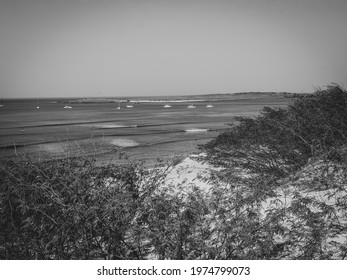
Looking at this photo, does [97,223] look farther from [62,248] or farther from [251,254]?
[251,254]

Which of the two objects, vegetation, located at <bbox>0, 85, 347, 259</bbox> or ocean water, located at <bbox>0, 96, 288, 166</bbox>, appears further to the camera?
ocean water, located at <bbox>0, 96, 288, 166</bbox>

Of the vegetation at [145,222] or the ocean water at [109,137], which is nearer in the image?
the vegetation at [145,222]

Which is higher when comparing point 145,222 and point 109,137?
point 145,222

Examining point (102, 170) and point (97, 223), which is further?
point (102, 170)

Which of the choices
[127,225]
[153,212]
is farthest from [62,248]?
[153,212]

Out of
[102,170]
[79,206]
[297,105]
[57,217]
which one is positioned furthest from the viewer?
[297,105]

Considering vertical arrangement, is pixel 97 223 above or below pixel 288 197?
above

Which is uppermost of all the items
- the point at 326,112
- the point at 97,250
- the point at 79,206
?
the point at 326,112

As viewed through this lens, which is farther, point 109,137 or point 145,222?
point 109,137

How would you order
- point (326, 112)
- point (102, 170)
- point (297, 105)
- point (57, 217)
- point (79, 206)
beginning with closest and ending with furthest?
point (79, 206)
point (57, 217)
point (102, 170)
point (326, 112)
point (297, 105)

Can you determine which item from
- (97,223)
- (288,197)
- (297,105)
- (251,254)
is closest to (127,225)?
(97,223)
